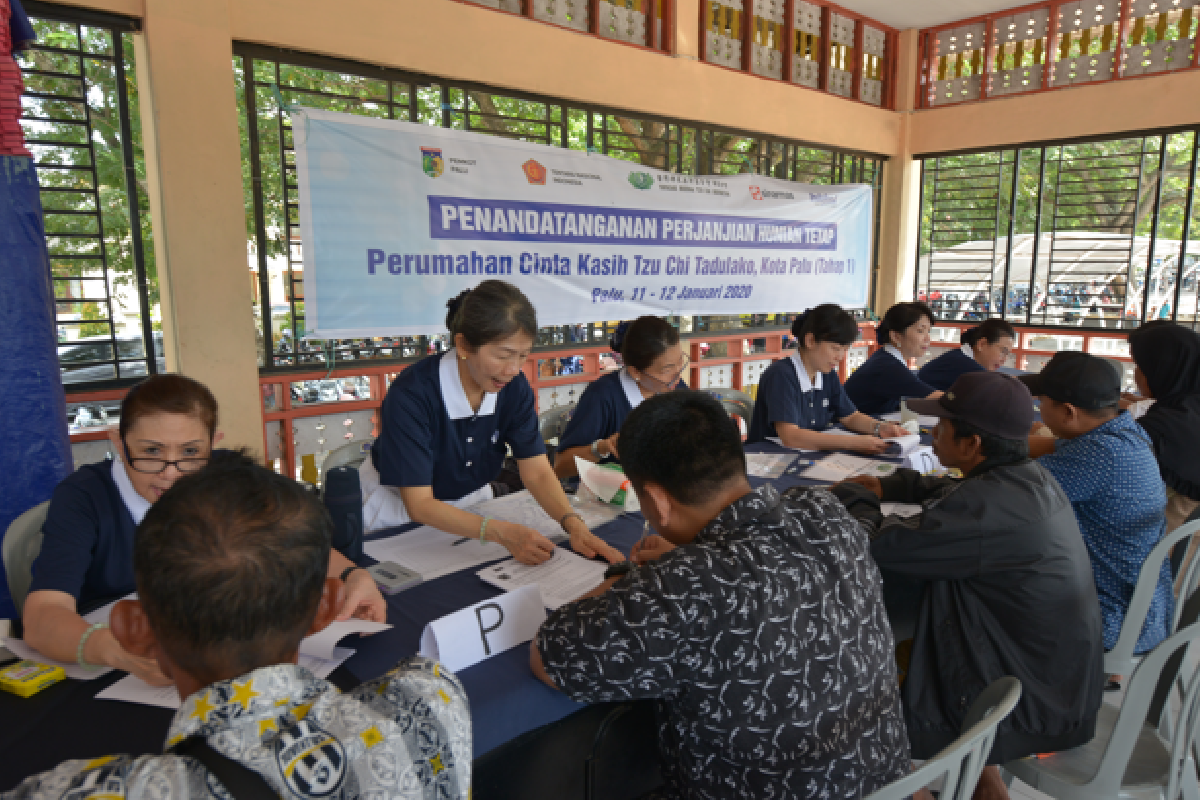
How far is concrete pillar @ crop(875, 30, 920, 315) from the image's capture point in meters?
6.27

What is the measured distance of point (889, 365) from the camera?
359cm

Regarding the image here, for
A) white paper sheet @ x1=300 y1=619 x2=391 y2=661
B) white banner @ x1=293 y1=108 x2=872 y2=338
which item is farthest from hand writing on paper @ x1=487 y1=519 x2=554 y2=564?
white banner @ x1=293 y1=108 x2=872 y2=338

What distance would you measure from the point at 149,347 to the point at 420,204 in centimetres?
138

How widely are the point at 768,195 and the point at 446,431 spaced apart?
398 centimetres

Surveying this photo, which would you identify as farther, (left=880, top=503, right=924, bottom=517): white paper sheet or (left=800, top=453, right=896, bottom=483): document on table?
(left=800, top=453, right=896, bottom=483): document on table

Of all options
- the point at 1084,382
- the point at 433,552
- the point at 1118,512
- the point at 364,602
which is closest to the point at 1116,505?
the point at 1118,512

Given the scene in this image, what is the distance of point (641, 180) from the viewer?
4.41m

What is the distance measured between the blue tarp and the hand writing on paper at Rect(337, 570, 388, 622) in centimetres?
143

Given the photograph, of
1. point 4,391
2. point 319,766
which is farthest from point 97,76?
point 319,766

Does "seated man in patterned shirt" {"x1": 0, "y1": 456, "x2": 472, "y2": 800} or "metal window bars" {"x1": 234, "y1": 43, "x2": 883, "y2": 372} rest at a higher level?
"metal window bars" {"x1": 234, "y1": 43, "x2": 883, "y2": 372}

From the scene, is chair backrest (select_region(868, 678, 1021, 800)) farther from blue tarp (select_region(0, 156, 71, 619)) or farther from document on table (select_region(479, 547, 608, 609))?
blue tarp (select_region(0, 156, 71, 619))

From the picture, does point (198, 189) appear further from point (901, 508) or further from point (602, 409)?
point (901, 508)

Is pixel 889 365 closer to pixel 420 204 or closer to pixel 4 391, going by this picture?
pixel 420 204

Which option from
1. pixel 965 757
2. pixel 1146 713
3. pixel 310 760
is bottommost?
pixel 1146 713
